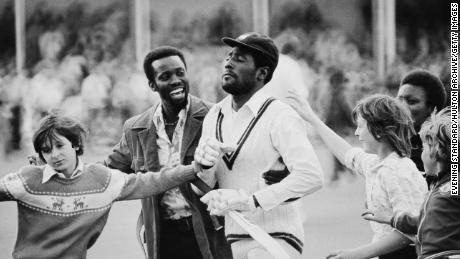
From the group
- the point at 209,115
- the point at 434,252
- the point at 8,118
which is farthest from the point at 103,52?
the point at 434,252

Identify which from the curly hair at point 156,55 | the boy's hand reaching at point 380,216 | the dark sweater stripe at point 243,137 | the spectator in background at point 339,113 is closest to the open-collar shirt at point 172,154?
the curly hair at point 156,55

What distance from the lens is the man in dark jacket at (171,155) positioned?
313 centimetres

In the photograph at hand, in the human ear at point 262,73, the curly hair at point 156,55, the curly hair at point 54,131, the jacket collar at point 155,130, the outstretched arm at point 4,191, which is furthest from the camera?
the curly hair at point 156,55

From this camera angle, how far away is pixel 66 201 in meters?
2.80

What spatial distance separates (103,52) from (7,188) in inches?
319

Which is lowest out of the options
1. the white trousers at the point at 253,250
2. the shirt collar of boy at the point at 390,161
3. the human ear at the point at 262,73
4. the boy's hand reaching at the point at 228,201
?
the white trousers at the point at 253,250

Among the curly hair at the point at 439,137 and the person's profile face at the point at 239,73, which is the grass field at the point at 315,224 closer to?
the person's profile face at the point at 239,73

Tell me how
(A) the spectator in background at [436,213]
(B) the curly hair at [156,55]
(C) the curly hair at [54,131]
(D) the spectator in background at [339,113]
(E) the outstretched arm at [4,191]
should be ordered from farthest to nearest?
(D) the spectator in background at [339,113], (B) the curly hair at [156,55], (C) the curly hair at [54,131], (E) the outstretched arm at [4,191], (A) the spectator in background at [436,213]

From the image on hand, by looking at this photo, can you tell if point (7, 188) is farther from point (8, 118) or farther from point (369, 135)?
point (8, 118)

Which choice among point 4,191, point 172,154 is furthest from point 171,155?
point 4,191

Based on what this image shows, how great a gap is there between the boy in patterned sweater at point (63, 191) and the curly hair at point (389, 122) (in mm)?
624

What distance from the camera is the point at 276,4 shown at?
36.1 ft

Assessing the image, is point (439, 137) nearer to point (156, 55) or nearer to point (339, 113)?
point (156, 55)

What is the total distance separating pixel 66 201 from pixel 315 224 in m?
4.41
